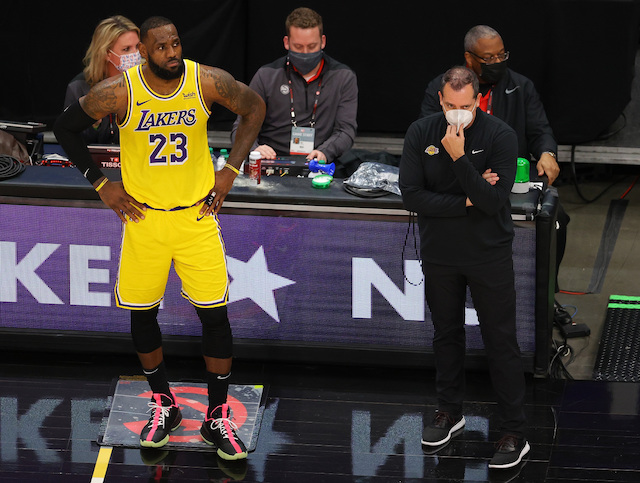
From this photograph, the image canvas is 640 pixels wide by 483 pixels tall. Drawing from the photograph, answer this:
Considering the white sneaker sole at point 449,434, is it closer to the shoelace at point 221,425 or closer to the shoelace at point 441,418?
the shoelace at point 441,418

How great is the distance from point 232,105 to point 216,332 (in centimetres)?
109

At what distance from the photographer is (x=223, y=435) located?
5.07 metres

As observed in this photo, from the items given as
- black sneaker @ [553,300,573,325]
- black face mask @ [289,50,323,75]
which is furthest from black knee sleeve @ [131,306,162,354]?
black sneaker @ [553,300,573,325]

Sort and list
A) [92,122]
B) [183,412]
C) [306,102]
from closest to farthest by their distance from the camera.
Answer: [92,122] → [183,412] → [306,102]

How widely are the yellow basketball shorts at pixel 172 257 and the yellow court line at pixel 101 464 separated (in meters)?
0.75

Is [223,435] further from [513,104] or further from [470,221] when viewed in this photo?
[513,104]

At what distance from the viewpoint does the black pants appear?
4789 mm

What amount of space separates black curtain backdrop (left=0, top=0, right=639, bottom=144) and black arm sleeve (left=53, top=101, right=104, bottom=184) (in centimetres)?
368

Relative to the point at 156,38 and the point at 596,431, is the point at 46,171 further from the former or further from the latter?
the point at 596,431

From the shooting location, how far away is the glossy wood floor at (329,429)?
4953 millimetres

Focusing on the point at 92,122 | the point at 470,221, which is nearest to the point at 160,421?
the point at 92,122

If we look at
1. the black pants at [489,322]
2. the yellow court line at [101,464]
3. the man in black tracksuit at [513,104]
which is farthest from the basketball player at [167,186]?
the man in black tracksuit at [513,104]

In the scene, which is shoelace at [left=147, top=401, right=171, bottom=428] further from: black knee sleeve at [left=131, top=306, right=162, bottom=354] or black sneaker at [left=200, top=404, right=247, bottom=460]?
black knee sleeve at [left=131, top=306, right=162, bottom=354]

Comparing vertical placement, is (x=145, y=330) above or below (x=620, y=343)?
above
